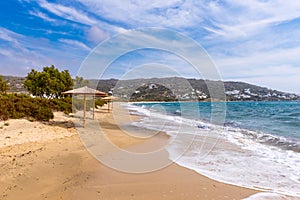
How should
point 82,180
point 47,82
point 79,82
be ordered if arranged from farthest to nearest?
1. point 79,82
2. point 47,82
3. point 82,180

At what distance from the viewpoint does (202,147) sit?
8.90m

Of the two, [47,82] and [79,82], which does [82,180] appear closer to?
[47,82]

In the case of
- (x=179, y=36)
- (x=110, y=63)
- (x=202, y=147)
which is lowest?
(x=202, y=147)

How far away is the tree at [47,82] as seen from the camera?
81.6 feet

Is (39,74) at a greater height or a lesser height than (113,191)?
greater

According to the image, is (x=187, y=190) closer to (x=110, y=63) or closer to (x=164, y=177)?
(x=164, y=177)

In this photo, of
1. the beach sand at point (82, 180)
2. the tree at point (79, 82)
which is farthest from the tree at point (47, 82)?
the beach sand at point (82, 180)

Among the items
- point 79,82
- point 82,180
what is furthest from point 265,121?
point 79,82

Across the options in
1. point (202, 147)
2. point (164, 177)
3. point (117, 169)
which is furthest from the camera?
point (202, 147)

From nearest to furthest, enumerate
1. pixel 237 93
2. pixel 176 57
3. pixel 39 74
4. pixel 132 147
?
pixel 132 147
pixel 176 57
pixel 39 74
pixel 237 93

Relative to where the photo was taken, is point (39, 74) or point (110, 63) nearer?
point (110, 63)

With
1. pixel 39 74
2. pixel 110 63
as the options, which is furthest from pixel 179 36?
pixel 39 74

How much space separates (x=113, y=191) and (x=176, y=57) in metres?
6.50

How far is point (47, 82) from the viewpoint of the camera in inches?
969
